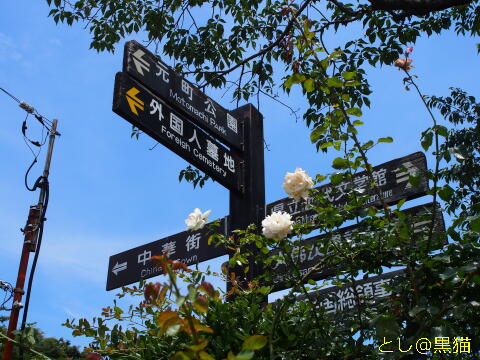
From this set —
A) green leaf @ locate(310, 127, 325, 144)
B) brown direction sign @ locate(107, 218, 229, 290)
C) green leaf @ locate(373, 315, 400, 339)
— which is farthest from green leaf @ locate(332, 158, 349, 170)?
brown direction sign @ locate(107, 218, 229, 290)

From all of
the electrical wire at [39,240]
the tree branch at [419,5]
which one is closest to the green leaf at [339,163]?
the tree branch at [419,5]

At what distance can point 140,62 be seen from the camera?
279cm

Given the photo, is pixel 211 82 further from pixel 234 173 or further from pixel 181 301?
pixel 181 301

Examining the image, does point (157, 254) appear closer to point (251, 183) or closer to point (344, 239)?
point (251, 183)

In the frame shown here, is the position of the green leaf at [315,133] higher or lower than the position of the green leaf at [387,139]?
higher

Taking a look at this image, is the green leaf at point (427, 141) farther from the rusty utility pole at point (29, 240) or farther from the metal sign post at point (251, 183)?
the rusty utility pole at point (29, 240)

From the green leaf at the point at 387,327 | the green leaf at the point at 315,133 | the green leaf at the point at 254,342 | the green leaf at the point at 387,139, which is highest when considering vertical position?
the green leaf at the point at 315,133

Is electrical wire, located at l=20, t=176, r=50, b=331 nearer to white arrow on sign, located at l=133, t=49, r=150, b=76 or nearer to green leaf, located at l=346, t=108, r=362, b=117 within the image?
white arrow on sign, located at l=133, t=49, r=150, b=76

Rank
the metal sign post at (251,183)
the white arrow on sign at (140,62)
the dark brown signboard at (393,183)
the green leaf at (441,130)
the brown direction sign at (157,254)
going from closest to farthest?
the green leaf at (441,130), the dark brown signboard at (393,183), the white arrow on sign at (140,62), the metal sign post at (251,183), the brown direction sign at (157,254)

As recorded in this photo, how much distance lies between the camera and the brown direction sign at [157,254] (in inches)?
121

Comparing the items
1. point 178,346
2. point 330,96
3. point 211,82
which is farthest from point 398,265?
point 211,82

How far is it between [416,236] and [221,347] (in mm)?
840

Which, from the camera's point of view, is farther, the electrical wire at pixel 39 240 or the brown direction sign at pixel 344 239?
the electrical wire at pixel 39 240

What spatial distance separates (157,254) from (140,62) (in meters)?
1.32
